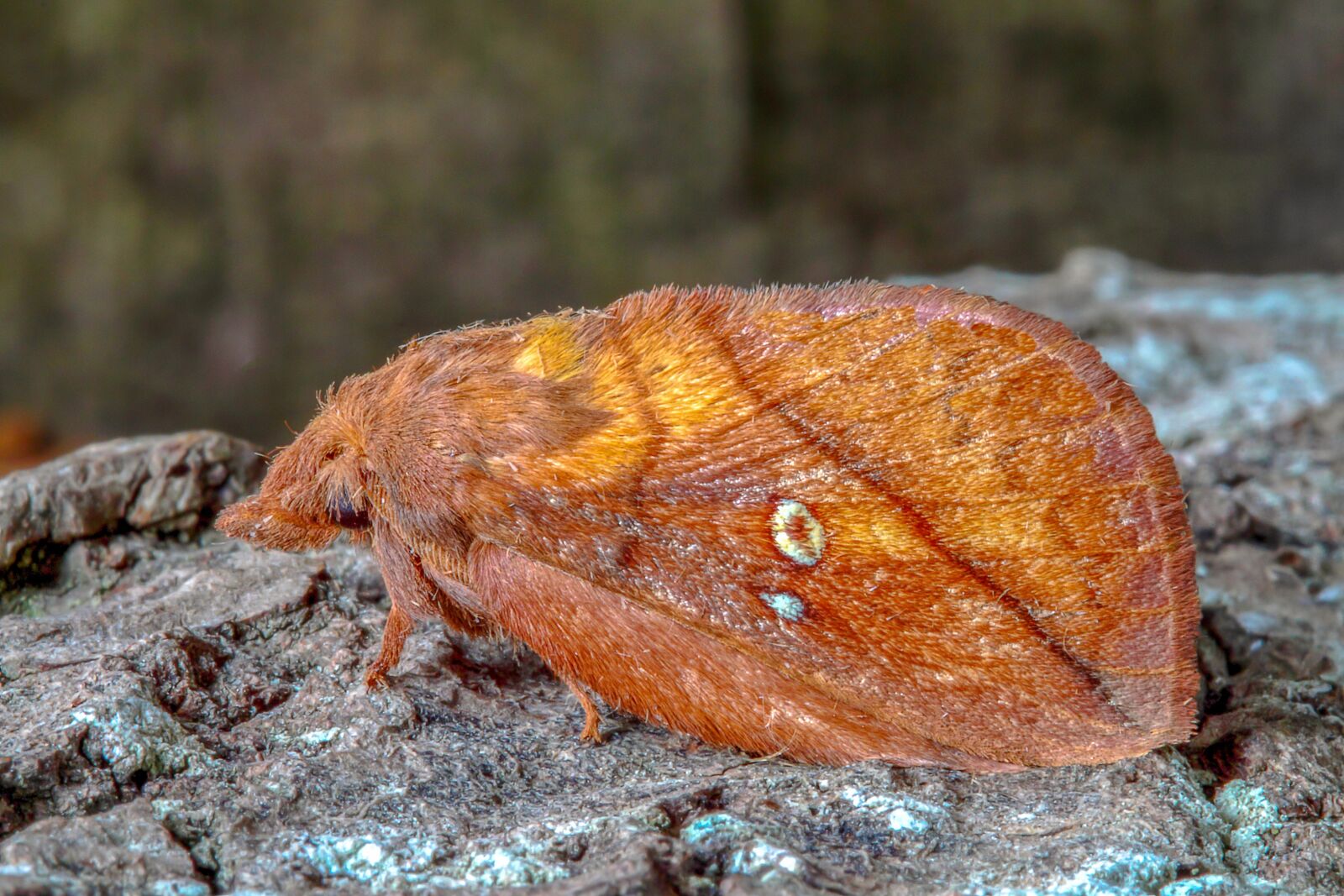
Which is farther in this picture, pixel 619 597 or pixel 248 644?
pixel 248 644

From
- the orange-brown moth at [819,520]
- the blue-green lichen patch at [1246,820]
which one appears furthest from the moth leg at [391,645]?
the blue-green lichen patch at [1246,820]

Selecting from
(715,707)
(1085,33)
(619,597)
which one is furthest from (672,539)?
(1085,33)

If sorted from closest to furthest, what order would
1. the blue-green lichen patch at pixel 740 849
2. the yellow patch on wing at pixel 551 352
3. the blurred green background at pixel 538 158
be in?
the blue-green lichen patch at pixel 740 849 → the yellow patch on wing at pixel 551 352 → the blurred green background at pixel 538 158

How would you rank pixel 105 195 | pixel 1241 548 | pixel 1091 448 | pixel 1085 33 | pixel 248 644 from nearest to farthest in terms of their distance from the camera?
pixel 1091 448, pixel 248 644, pixel 1241 548, pixel 105 195, pixel 1085 33

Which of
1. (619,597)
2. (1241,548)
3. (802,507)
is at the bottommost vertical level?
(1241,548)

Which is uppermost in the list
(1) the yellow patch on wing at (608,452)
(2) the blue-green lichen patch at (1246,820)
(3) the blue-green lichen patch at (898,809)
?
(1) the yellow patch on wing at (608,452)

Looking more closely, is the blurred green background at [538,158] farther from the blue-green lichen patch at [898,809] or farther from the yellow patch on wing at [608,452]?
the blue-green lichen patch at [898,809]

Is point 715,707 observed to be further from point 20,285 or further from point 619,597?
point 20,285

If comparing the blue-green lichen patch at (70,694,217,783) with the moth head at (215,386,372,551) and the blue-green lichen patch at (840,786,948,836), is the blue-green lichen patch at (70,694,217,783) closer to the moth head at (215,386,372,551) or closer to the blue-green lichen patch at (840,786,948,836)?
the moth head at (215,386,372,551)
